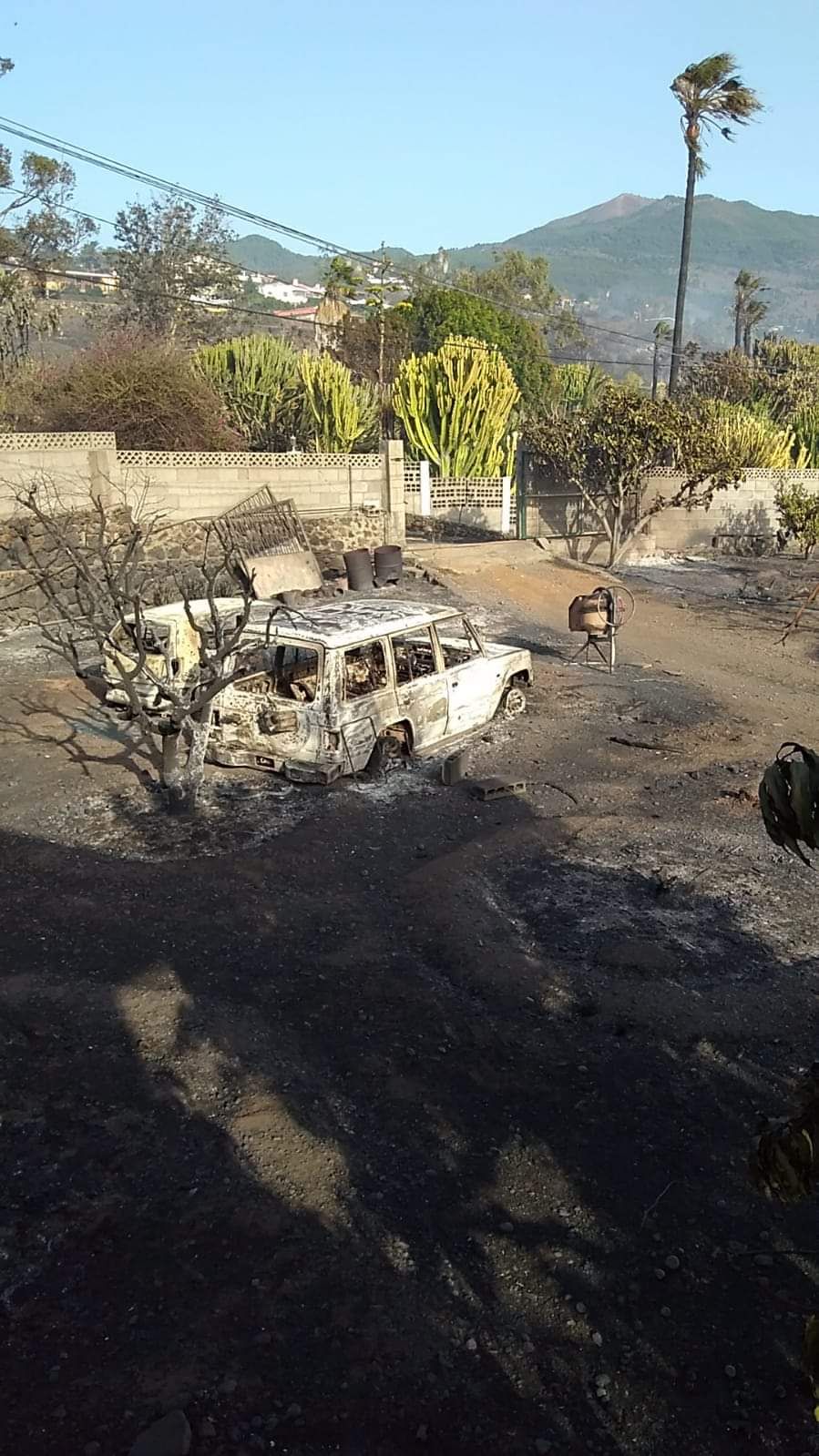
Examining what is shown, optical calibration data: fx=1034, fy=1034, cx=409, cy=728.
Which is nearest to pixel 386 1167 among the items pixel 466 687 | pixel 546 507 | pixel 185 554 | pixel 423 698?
pixel 423 698

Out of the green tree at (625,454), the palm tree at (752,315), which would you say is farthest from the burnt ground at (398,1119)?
the palm tree at (752,315)

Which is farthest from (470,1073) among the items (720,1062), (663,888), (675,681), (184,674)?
(675,681)

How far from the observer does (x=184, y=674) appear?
9.84 meters

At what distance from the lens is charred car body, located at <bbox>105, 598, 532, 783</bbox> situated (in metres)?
8.70

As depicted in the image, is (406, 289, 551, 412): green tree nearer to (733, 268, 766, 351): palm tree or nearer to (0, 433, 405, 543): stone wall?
(0, 433, 405, 543): stone wall

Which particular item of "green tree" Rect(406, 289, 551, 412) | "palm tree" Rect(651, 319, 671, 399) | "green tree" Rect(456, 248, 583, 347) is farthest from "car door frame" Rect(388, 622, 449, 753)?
"green tree" Rect(456, 248, 583, 347)

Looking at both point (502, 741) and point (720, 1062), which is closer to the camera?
point (720, 1062)

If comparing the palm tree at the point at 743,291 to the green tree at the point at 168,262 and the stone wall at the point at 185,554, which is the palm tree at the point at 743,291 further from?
the stone wall at the point at 185,554

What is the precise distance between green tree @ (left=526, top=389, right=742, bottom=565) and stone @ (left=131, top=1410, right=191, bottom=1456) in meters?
22.5

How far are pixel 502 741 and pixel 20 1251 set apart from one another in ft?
24.5

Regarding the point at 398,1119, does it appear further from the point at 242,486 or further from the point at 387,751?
the point at 242,486

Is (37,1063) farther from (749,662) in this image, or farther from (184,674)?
(749,662)

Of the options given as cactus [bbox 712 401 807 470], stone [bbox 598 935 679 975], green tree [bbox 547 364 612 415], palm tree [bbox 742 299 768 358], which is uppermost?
palm tree [bbox 742 299 768 358]

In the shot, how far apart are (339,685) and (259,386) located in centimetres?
2113
